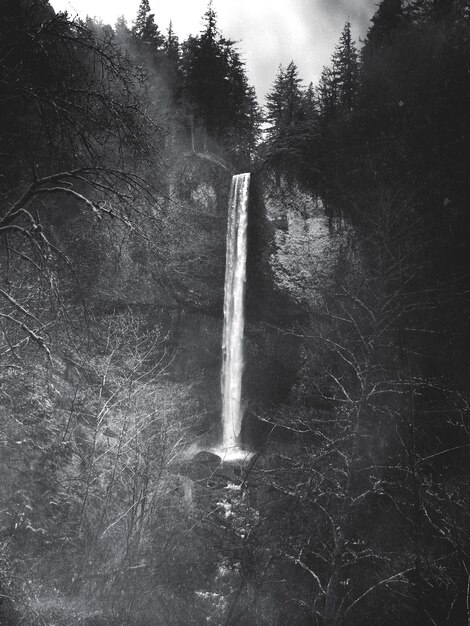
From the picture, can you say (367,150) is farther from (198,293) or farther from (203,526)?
(203,526)

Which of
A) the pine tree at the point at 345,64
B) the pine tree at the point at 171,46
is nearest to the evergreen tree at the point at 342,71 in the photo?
the pine tree at the point at 345,64

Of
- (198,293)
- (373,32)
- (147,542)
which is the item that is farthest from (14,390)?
(373,32)

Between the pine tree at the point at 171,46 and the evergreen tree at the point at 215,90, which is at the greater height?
the pine tree at the point at 171,46

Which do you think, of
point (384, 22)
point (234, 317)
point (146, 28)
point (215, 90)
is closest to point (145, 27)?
point (146, 28)

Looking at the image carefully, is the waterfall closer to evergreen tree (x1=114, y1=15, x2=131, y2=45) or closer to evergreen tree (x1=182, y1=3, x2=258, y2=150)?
Result: evergreen tree (x1=182, y1=3, x2=258, y2=150)

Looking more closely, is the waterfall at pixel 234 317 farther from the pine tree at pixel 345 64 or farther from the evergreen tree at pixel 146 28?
the evergreen tree at pixel 146 28

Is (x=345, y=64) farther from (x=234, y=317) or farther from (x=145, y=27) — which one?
(x=234, y=317)
